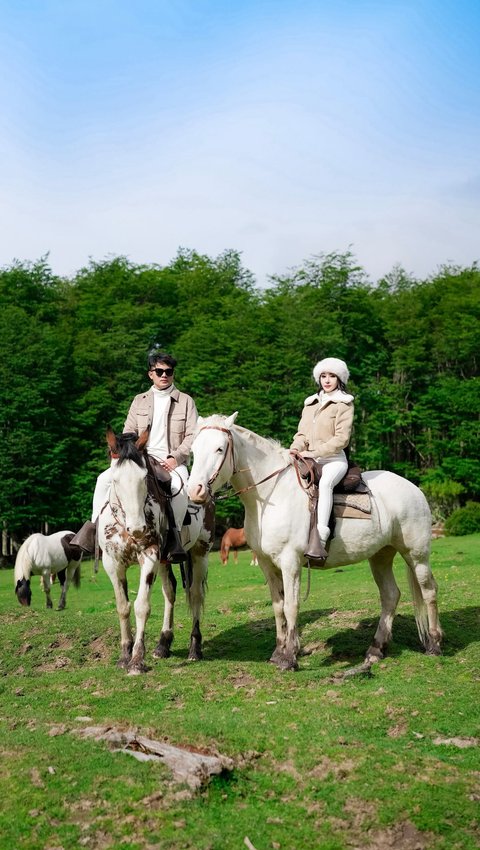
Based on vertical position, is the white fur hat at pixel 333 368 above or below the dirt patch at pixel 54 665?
above

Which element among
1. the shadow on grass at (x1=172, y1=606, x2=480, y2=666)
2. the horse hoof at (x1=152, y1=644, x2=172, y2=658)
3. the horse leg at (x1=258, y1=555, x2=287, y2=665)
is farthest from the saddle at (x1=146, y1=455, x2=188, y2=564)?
the shadow on grass at (x1=172, y1=606, x2=480, y2=666)

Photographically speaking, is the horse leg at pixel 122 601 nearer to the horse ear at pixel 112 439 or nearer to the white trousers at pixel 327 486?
the horse ear at pixel 112 439

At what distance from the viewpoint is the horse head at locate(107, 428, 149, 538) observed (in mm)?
8812

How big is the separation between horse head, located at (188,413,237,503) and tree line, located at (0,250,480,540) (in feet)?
108

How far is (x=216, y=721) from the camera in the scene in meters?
7.23

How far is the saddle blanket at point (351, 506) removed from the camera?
382 inches

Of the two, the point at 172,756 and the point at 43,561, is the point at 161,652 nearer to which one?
the point at 172,756

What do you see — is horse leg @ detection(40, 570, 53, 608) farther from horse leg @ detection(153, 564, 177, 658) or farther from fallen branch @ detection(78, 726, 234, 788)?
fallen branch @ detection(78, 726, 234, 788)

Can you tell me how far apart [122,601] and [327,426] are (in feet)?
10.5

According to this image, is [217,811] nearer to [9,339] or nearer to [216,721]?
[216,721]

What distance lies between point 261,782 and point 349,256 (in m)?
48.6

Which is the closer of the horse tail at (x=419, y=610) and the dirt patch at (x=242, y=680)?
the dirt patch at (x=242, y=680)

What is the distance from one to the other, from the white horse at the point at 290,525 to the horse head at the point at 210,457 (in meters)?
0.01

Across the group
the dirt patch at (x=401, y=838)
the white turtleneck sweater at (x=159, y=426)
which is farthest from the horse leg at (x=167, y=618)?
the dirt patch at (x=401, y=838)
